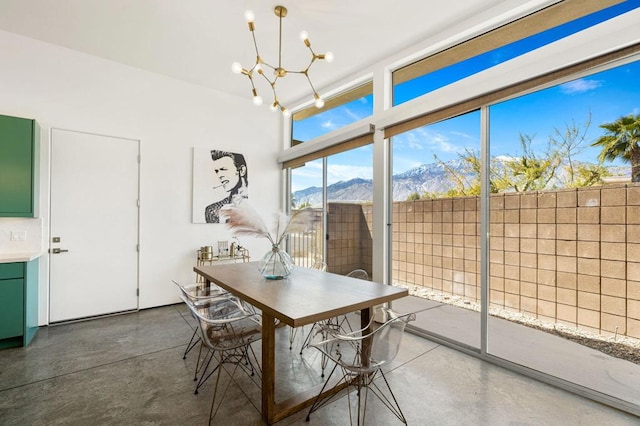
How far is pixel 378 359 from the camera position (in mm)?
1819

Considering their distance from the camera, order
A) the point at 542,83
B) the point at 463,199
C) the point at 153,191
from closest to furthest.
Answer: the point at 542,83 < the point at 463,199 < the point at 153,191

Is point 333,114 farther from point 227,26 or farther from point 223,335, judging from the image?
point 223,335

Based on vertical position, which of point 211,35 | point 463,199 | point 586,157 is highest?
point 211,35

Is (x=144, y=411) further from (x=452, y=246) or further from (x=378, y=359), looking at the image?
(x=452, y=246)

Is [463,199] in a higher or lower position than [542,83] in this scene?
lower

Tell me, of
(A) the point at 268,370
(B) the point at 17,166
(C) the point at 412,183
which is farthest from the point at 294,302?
(B) the point at 17,166

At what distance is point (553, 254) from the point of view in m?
2.51

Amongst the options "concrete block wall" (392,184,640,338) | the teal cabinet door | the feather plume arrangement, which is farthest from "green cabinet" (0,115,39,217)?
"concrete block wall" (392,184,640,338)

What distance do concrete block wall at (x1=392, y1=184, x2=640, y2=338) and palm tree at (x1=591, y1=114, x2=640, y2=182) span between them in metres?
0.18

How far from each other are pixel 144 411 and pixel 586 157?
147 inches

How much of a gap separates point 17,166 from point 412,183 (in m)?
4.24

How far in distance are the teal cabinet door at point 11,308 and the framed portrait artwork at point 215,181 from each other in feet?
6.68

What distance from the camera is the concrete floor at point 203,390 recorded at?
6.42 ft

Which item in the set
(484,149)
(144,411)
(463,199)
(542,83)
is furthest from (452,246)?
(144,411)
